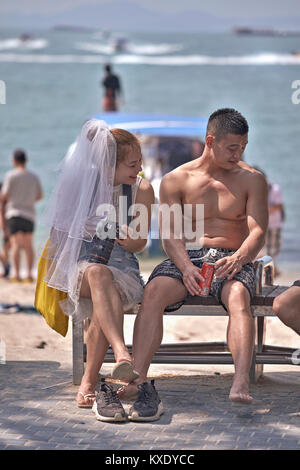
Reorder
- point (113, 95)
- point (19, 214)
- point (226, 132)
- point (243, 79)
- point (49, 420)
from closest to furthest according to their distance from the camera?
point (49, 420) < point (226, 132) < point (19, 214) < point (113, 95) < point (243, 79)

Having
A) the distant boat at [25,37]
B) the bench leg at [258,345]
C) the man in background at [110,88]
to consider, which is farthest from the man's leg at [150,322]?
the distant boat at [25,37]

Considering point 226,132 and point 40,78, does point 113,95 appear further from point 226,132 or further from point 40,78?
point 40,78

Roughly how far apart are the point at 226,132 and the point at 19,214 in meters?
5.84

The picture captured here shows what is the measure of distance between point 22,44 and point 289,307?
195 ft

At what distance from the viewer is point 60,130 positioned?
33.6 meters

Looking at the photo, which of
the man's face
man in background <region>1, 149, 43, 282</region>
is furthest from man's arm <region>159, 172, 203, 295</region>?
man in background <region>1, 149, 43, 282</region>

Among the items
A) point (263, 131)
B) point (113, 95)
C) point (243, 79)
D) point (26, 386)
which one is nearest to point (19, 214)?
point (26, 386)

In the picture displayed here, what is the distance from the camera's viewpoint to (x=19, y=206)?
10.0 m

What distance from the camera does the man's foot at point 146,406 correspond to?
400 centimetres

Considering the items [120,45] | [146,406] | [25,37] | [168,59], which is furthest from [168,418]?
[25,37]

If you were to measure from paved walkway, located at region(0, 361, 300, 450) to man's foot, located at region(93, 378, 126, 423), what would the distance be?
4cm

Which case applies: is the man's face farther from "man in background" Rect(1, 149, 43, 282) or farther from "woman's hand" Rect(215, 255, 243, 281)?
"man in background" Rect(1, 149, 43, 282)

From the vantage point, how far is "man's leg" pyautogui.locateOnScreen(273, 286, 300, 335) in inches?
169

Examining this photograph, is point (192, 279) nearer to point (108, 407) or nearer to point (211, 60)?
point (108, 407)
